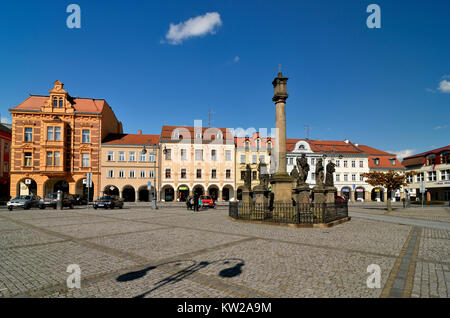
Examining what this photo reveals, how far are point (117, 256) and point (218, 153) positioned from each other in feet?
125

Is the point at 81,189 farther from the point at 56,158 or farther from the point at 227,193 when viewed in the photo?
the point at 227,193

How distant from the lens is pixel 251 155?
4619 centimetres

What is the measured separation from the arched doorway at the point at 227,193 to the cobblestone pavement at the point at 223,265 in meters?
36.7

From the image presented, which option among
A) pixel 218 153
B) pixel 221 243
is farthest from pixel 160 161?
pixel 221 243

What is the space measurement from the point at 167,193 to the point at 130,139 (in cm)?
1119

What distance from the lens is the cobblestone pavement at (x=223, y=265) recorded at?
4418 mm

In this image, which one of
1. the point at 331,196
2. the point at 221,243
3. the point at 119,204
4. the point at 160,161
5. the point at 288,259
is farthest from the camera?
the point at 160,161

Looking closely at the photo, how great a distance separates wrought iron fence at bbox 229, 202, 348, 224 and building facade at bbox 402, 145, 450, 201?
38.1 meters

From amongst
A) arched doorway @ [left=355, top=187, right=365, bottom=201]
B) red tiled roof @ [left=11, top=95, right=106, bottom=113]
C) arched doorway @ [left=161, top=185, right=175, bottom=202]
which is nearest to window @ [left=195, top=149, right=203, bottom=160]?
arched doorway @ [left=161, top=185, right=175, bottom=202]

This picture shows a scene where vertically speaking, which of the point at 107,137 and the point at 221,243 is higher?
the point at 107,137

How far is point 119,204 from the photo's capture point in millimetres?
27891

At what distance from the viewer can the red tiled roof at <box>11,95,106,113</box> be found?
38.8 meters

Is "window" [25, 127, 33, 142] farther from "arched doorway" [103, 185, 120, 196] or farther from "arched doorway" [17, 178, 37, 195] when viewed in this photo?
"arched doorway" [103, 185, 120, 196]
